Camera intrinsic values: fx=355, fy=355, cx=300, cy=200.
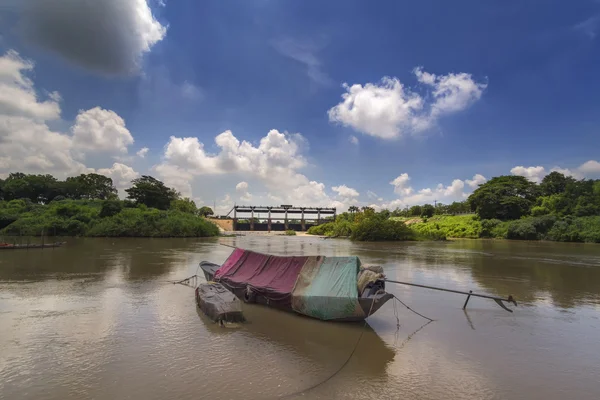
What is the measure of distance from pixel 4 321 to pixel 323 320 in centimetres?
908

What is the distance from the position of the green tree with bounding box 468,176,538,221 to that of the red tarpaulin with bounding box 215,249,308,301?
6342 cm

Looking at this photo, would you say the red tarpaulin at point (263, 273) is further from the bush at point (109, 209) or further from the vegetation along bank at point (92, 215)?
the bush at point (109, 209)

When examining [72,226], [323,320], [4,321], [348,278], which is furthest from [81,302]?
[72,226]

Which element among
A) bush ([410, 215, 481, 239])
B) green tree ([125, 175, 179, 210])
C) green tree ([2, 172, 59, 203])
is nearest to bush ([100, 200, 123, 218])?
green tree ([125, 175, 179, 210])

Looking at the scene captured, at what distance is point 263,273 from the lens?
1330 cm

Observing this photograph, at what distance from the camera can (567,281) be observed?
61.4 ft

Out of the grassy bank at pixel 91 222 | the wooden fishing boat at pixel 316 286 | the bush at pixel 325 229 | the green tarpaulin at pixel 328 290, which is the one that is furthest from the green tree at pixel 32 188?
the green tarpaulin at pixel 328 290

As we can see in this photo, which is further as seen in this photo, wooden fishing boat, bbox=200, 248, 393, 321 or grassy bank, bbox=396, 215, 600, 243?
grassy bank, bbox=396, 215, 600, 243

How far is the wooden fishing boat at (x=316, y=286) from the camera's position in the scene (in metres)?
9.95

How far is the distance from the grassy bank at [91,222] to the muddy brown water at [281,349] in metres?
38.2

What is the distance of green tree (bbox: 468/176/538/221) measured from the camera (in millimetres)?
64750

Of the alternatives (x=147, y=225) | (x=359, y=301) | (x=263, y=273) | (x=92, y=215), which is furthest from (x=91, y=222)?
(x=359, y=301)

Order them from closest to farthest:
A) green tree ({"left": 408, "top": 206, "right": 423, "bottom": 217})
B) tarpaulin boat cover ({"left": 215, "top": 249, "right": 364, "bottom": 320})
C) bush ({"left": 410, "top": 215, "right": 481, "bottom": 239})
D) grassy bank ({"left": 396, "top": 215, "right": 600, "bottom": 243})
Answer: tarpaulin boat cover ({"left": 215, "top": 249, "right": 364, "bottom": 320}) → grassy bank ({"left": 396, "top": 215, "right": 600, "bottom": 243}) → bush ({"left": 410, "top": 215, "right": 481, "bottom": 239}) → green tree ({"left": 408, "top": 206, "right": 423, "bottom": 217})

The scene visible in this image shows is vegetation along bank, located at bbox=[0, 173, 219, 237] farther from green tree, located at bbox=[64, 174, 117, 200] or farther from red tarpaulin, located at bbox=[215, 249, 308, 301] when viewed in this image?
red tarpaulin, located at bbox=[215, 249, 308, 301]
